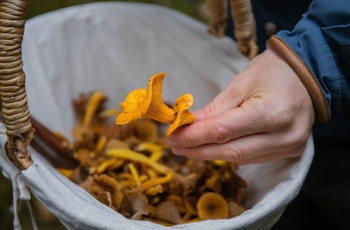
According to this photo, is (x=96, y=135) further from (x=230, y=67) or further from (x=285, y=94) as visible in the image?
(x=285, y=94)

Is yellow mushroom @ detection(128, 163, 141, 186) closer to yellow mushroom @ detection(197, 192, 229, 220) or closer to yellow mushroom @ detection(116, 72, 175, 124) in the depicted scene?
yellow mushroom @ detection(197, 192, 229, 220)

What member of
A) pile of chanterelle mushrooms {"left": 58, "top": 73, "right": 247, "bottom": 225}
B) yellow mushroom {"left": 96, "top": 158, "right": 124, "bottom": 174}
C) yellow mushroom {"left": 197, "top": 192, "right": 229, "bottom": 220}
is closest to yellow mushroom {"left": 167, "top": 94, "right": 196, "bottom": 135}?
pile of chanterelle mushrooms {"left": 58, "top": 73, "right": 247, "bottom": 225}

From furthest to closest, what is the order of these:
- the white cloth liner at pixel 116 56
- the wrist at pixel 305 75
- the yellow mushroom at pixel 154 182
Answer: the white cloth liner at pixel 116 56, the yellow mushroom at pixel 154 182, the wrist at pixel 305 75

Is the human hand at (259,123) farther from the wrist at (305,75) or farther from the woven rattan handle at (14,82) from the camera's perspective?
the woven rattan handle at (14,82)

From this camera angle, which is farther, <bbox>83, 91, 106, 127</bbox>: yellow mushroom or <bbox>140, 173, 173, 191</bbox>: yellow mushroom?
<bbox>83, 91, 106, 127</bbox>: yellow mushroom

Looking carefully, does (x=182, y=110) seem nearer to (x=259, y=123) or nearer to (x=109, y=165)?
(x=259, y=123)

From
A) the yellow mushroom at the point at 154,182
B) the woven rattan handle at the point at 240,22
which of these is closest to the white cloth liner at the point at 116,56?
the woven rattan handle at the point at 240,22
